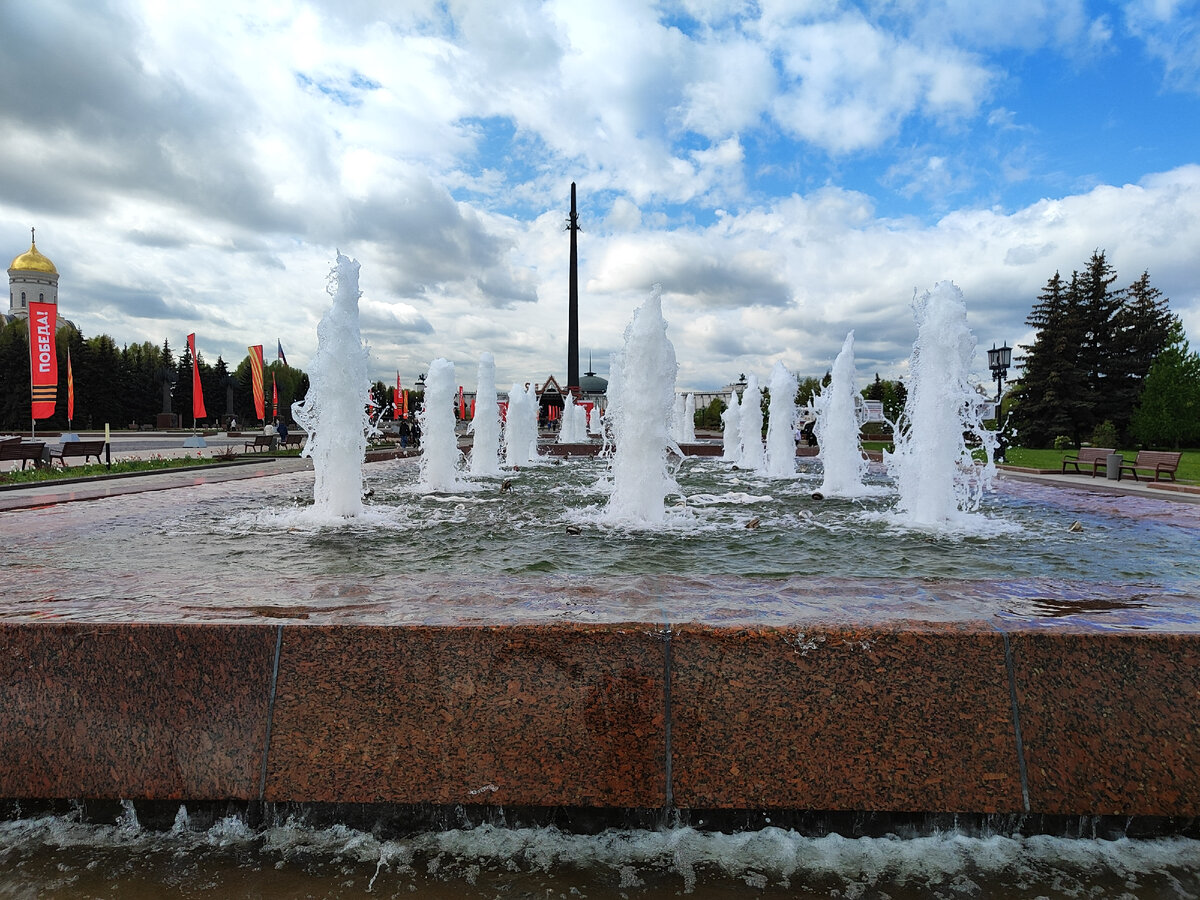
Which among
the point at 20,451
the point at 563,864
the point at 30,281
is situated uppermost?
the point at 30,281

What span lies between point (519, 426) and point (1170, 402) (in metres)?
33.4

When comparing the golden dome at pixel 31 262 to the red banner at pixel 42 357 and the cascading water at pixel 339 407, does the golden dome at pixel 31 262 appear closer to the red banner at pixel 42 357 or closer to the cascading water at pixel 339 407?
the red banner at pixel 42 357

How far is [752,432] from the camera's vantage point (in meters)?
19.2

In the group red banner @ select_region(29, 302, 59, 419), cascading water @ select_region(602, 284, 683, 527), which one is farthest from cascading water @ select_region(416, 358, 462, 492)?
red banner @ select_region(29, 302, 59, 419)

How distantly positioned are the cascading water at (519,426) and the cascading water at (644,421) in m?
9.87

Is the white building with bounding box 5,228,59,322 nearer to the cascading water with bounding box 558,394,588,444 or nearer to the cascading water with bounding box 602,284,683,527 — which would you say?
the cascading water with bounding box 558,394,588,444

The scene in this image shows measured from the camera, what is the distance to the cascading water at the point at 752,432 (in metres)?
18.9

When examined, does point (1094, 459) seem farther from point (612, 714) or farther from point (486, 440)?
point (612, 714)

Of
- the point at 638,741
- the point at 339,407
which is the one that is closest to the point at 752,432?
the point at 339,407

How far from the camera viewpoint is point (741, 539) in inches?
259

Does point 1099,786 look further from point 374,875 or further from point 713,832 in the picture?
point 374,875

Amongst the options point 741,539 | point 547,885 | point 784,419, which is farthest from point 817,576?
point 784,419

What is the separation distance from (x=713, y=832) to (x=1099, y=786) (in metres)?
1.36

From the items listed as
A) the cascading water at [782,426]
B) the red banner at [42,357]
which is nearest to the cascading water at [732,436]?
the cascading water at [782,426]
